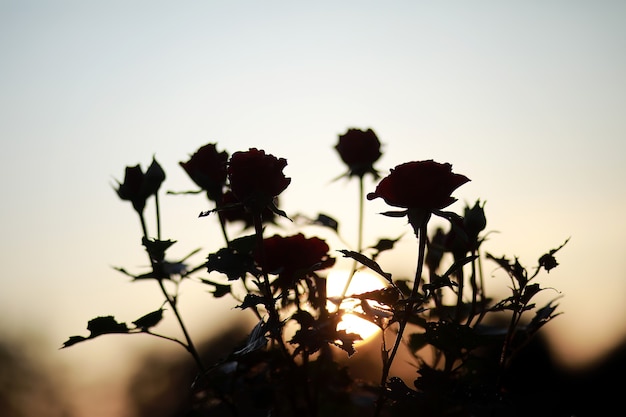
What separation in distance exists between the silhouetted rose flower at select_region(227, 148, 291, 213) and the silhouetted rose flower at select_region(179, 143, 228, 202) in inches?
11.5

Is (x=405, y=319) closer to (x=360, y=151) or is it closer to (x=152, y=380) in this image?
(x=360, y=151)

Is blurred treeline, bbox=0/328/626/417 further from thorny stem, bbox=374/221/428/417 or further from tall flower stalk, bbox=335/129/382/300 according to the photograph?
thorny stem, bbox=374/221/428/417

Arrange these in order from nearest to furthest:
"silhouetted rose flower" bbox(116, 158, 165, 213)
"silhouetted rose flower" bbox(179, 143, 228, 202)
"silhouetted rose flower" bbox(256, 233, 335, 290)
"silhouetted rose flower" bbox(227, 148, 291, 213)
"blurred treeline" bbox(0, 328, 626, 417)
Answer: "silhouetted rose flower" bbox(227, 148, 291, 213)
"silhouetted rose flower" bbox(256, 233, 335, 290)
"silhouetted rose flower" bbox(179, 143, 228, 202)
"silhouetted rose flower" bbox(116, 158, 165, 213)
"blurred treeline" bbox(0, 328, 626, 417)

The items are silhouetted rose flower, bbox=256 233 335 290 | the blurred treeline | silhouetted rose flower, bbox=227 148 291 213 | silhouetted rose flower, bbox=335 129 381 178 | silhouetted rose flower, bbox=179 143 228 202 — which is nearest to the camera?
silhouetted rose flower, bbox=227 148 291 213

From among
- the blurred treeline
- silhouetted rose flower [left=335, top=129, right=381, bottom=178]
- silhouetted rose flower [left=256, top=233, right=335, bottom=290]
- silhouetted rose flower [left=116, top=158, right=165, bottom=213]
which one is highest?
silhouetted rose flower [left=335, top=129, right=381, bottom=178]

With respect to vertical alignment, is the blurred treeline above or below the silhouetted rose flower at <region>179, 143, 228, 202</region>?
below

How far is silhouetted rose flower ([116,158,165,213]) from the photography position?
2.10m

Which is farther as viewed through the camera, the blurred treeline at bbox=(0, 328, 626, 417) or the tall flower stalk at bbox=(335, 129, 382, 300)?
the blurred treeline at bbox=(0, 328, 626, 417)

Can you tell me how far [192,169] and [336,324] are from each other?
0.64m

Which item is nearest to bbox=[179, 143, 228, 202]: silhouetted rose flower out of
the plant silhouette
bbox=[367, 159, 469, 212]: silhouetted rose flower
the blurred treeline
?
the plant silhouette

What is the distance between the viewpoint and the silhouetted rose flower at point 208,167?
1.98 metres

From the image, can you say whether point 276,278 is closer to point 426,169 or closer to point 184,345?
point 184,345

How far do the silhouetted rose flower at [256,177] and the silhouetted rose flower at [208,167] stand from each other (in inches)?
11.5

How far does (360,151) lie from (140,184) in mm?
749
